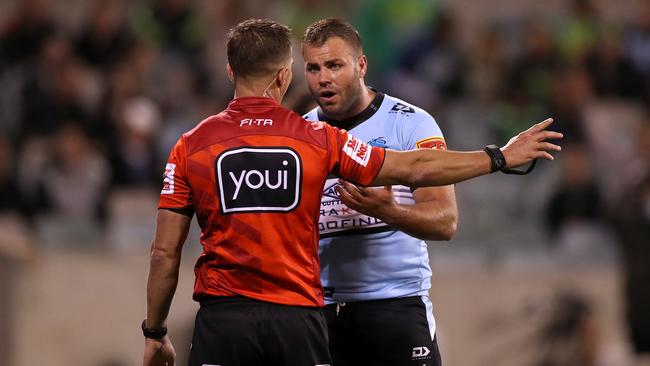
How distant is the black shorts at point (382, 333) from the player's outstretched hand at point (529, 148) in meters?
1.11

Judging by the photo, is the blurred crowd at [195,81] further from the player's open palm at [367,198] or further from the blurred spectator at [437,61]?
the player's open palm at [367,198]

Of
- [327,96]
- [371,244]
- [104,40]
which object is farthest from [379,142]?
[104,40]

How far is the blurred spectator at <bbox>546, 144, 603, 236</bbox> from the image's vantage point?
1088 centimetres

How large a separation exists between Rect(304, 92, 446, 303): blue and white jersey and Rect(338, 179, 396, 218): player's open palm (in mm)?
568

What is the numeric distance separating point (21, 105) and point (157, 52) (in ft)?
5.51

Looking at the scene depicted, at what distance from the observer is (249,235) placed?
15.8ft

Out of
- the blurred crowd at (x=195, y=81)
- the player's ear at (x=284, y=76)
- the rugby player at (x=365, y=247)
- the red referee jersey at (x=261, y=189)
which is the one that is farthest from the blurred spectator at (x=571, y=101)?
the red referee jersey at (x=261, y=189)

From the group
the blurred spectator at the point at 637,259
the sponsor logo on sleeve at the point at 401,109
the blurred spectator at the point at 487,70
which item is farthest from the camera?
the blurred spectator at the point at 487,70

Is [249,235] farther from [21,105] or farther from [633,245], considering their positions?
[21,105]

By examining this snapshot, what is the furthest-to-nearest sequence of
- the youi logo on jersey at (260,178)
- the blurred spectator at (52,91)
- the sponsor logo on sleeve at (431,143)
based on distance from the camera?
the blurred spectator at (52,91)
the sponsor logo on sleeve at (431,143)
the youi logo on jersey at (260,178)

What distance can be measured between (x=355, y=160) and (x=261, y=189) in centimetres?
40

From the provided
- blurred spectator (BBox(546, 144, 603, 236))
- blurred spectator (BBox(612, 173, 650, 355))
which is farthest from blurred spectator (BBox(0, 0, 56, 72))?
blurred spectator (BBox(612, 173, 650, 355))

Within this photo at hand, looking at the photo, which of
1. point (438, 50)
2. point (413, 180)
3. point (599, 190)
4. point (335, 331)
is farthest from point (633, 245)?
point (413, 180)

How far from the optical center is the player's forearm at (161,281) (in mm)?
4918
